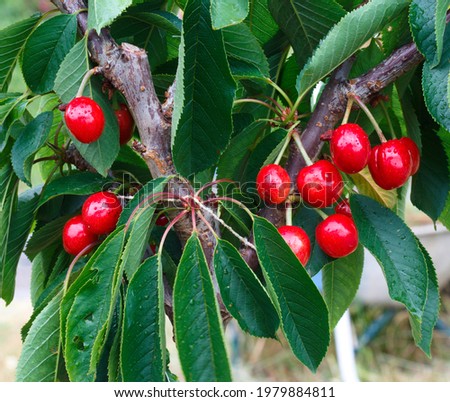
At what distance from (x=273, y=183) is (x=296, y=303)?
0.38 feet

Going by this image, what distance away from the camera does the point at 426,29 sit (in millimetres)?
525

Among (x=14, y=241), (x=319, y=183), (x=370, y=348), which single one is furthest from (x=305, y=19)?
(x=370, y=348)

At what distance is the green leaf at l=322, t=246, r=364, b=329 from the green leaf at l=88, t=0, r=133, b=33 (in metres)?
0.39

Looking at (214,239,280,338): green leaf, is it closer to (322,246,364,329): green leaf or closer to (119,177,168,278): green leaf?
(119,177,168,278): green leaf

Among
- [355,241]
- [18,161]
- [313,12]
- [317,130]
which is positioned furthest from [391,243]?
[18,161]

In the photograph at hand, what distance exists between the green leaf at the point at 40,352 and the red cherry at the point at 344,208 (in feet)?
1.04

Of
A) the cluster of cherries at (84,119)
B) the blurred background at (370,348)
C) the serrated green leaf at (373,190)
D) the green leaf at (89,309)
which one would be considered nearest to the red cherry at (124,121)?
the cluster of cherries at (84,119)

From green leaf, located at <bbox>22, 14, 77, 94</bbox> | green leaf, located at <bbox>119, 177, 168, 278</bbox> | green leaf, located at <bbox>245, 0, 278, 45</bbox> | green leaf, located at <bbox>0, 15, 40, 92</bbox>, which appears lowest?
green leaf, located at <bbox>119, 177, 168, 278</bbox>

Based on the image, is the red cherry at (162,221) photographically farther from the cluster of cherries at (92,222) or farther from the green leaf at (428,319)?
the green leaf at (428,319)

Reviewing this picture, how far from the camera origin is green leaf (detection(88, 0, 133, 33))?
0.52m

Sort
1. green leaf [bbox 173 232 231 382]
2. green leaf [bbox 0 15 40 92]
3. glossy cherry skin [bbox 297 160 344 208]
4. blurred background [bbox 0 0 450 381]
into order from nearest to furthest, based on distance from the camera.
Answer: green leaf [bbox 173 232 231 382] → glossy cherry skin [bbox 297 160 344 208] → green leaf [bbox 0 15 40 92] → blurred background [bbox 0 0 450 381]

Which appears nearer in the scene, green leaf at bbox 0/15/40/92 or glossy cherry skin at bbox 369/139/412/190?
glossy cherry skin at bbox 369/139/412/190

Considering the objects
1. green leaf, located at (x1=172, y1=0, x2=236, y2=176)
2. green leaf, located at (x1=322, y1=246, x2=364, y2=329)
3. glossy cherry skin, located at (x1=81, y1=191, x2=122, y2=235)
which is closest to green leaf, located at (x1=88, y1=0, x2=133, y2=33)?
green leaf, located at (x1=172, y1=0, x2=236, y2=176)
